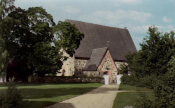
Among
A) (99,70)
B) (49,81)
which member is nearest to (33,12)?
(49,81)

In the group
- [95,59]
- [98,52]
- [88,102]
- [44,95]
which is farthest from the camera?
[98,52]

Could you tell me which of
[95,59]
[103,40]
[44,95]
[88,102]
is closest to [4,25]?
[44,95]

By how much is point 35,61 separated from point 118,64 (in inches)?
781

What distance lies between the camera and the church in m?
39.0

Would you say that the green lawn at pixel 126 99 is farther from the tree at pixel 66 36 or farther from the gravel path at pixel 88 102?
the tree at pixel 66 36

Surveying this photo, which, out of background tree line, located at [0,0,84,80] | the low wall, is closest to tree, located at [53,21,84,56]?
background tree line, located at [0,0,84,80]

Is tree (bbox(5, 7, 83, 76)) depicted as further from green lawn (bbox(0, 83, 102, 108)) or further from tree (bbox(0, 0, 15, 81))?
green lawn (bbox(0, 83, 102, 108))

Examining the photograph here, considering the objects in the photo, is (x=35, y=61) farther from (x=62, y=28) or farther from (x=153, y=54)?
(x=153, y=54)

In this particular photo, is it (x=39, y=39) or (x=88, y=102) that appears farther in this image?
(x=39, y=39)

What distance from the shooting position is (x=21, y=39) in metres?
30.8

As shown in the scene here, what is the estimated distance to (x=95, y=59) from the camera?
39.7m

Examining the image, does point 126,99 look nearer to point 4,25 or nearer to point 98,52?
point 4,25

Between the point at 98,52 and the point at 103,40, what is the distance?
5.77 m

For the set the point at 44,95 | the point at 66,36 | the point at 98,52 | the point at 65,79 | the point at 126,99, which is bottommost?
the point at 126,99
